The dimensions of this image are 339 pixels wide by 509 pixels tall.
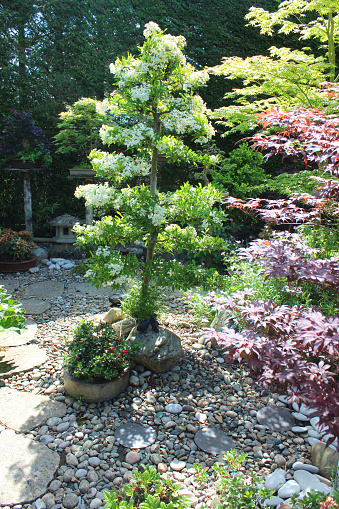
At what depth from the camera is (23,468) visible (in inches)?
75.9

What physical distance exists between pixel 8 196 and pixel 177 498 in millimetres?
6927

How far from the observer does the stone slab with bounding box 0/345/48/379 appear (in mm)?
2893

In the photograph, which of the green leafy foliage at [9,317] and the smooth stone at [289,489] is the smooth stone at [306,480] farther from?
the green leafy foliage at [9,317]

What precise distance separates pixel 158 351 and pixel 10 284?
3.20 metres

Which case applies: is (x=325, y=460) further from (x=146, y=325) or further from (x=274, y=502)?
(x=146, y=325)

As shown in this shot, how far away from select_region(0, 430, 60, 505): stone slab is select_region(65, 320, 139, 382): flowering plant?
1.74ft

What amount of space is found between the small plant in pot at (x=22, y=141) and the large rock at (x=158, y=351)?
4.82 meters

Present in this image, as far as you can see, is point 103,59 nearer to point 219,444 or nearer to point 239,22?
point 239,22

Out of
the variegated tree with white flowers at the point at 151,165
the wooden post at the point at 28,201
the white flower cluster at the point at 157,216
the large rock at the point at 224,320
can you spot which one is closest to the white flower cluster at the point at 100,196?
the variegated tree with white flowers at the point at 151,165

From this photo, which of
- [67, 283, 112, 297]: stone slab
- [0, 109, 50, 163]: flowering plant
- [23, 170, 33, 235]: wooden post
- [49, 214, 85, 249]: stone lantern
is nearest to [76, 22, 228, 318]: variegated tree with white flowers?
[67, 283, 112, 297]: stone slab

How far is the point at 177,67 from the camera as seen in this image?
2.75 metres

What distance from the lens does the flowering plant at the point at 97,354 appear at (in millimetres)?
2498

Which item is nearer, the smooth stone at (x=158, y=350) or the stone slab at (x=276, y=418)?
the stone slab at (x=276, y=418)

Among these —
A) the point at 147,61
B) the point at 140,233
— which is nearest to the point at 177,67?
the point at 147,61
